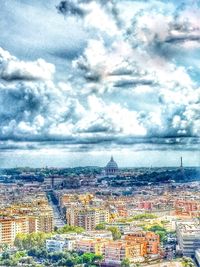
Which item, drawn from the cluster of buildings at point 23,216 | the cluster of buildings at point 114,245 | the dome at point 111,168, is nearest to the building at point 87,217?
the cluster of buildings at point 23,216

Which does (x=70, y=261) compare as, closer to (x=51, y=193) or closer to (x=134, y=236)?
(x=134, y=236)

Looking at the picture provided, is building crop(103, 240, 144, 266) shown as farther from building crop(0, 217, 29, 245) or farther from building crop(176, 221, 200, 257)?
building crop(0, 217, 29, 245)

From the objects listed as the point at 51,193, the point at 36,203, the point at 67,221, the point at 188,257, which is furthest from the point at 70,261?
the point at 51,193

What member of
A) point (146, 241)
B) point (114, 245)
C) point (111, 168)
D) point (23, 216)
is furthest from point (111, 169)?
point (114, 245)

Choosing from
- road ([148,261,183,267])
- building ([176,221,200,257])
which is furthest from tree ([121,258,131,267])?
building ([176,221,200,257])

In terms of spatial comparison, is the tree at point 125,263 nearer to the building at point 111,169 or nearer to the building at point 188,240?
the building at point 188,240
